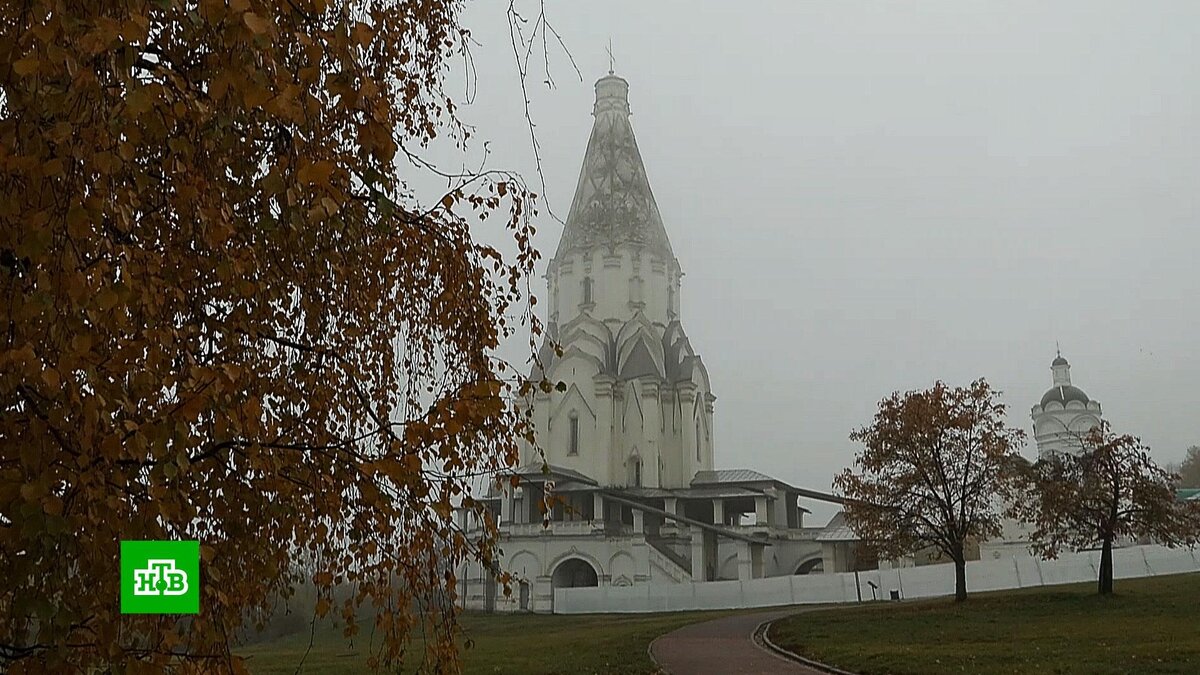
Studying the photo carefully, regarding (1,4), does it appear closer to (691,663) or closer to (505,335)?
(505,335)

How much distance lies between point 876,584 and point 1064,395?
2512 cm

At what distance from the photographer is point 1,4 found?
269 centimetres

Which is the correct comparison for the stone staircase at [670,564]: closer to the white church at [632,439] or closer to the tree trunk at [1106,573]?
the white church at [632,439]

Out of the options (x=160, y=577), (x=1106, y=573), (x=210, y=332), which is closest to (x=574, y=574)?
(x=1106, y=573)

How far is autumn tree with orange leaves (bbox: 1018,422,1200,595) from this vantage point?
2828 cm

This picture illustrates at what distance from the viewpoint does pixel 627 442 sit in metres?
54.5

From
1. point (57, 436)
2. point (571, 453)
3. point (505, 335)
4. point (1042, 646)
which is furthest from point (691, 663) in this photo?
point (571, 453)

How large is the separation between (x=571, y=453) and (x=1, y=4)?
170ft

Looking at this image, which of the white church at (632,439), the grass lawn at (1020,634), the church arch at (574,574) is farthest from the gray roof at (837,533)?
the grass lawn at (1020,634)

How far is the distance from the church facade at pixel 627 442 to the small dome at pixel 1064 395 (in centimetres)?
1649

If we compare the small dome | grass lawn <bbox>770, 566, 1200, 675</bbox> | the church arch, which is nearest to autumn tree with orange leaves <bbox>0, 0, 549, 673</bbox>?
grass lawn <bbox>770, 566, 1200, 675</bbox>

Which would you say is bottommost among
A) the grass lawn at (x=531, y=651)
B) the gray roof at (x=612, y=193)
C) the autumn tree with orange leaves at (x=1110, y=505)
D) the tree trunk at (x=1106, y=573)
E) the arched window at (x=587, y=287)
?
the grass lawn at (x=531, y=651)

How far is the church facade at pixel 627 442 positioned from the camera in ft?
154

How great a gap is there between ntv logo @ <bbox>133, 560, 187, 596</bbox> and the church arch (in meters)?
45.8
